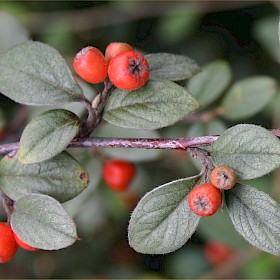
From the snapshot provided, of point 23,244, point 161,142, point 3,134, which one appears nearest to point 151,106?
point 161,142

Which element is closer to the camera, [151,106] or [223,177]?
[223,177]

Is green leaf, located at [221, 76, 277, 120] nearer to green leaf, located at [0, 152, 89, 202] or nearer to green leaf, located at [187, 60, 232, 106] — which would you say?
green leaf, located at [187, 60, 232, 106]

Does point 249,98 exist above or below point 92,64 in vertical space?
below

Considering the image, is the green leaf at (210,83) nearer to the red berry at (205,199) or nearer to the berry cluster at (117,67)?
the berry cluster at (117,67)

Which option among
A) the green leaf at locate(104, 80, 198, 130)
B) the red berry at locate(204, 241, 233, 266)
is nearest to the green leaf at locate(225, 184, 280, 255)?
the green leaf at locate(104, 80, 198, 130)

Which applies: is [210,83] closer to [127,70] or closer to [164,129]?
[164,129]

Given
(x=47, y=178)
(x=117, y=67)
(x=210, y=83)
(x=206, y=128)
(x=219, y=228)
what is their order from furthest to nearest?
(x=219, y=228) → (x=210, y=83) → (x=206, y=128) → (x=47, y=178) → (x=117, y=67)

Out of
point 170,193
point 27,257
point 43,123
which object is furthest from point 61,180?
point 27,257

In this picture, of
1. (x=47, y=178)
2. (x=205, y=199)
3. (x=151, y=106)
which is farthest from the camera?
(x=47, y=178)
